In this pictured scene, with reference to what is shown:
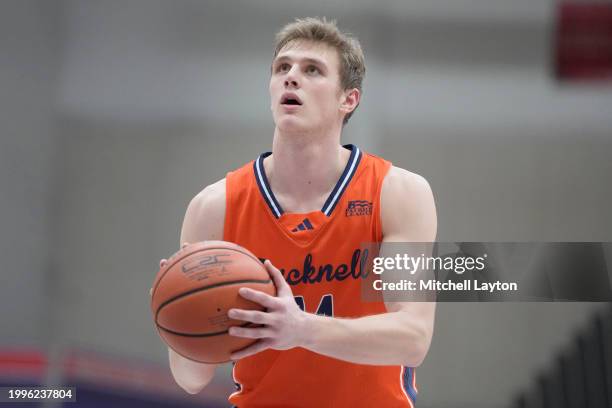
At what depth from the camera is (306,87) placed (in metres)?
2.84

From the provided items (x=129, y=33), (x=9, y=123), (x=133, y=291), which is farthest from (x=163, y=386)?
(x=129, y=33)

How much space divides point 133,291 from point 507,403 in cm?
315

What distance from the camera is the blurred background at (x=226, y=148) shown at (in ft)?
18.4

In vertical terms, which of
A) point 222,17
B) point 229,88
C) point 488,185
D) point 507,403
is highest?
point 222,17

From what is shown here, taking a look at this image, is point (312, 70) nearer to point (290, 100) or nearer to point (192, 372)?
point (290, 100)

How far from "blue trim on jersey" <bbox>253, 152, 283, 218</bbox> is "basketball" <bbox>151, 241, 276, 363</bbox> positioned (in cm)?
55

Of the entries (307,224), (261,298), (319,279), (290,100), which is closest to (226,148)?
(290,100)

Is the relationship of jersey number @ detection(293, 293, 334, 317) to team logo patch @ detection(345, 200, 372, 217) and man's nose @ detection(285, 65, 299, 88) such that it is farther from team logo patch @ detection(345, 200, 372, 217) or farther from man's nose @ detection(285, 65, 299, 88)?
man's nose @ detection(285, 65, 299, 88)

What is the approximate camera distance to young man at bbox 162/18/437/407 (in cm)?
265

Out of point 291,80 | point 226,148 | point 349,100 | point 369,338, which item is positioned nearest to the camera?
point 369,338

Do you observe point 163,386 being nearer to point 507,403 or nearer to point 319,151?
point 507,403

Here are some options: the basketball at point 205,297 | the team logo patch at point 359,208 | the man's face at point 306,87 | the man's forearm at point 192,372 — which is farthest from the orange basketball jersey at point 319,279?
the basketball at point 205,297

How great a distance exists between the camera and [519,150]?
659 centimetres

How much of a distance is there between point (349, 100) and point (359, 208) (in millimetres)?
513
